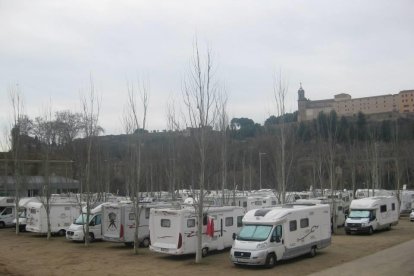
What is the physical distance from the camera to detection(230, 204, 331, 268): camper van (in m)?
19.9

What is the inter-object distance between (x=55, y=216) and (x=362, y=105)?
155 meters

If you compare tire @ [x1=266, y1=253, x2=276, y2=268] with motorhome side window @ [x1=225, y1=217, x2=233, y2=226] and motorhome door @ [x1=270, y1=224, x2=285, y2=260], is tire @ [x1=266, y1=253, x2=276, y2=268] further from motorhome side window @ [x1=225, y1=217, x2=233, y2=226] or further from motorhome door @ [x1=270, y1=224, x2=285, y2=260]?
motorhome side window @ [x1=225, y1=217, x2=233, y2=226]

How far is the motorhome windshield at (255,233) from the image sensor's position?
66.8ft

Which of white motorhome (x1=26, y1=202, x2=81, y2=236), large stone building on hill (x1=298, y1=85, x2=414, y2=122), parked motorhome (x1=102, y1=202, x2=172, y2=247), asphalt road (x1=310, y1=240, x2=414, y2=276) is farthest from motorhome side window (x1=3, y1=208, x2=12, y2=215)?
large stone building on hill (x1=298, y1=85, x2=414, y2=122)

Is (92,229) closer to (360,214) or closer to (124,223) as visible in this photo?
(124,223)

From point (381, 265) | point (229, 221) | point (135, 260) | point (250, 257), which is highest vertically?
point (229, 221)

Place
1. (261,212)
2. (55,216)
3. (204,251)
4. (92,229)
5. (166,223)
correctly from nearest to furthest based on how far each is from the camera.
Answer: (261,212) → (166,223) → (204,251) → (92,229) → (55,216)

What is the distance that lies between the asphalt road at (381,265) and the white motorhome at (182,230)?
6618 millimetres

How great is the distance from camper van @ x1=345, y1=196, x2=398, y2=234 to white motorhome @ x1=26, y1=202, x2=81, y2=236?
20.0 meters

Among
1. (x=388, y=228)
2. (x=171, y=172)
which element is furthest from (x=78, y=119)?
(x=388, y=228)

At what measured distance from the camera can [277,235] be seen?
20.6 metres

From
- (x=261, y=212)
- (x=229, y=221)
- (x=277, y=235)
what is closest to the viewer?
(x=277, y=235)

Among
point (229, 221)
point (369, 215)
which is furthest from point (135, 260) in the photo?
point (369, 215)

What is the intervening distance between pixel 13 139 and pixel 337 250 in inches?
1254
